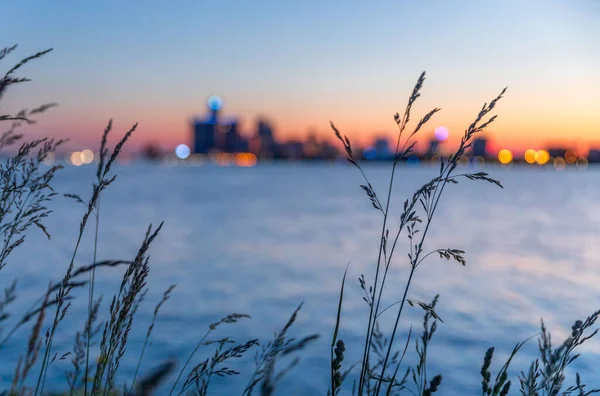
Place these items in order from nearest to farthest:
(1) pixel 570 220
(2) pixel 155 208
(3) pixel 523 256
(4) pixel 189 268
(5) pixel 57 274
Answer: (5) pixel 57 274, (4) pixel 189 268, (3) pixel 523 256, (1) pixel 570 220, (2) pixel 155 208

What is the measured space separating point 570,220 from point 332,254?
25.2 metres

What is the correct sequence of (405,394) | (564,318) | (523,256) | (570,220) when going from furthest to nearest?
(570,220) < (523,256) < (564,318) < (405,394)

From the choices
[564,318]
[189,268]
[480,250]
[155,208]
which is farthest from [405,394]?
[155,208]

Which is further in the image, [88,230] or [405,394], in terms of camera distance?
[88,230]

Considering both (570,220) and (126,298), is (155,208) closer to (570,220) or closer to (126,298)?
(570,220)

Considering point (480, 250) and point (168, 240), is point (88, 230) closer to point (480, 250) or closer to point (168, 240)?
point (168, 240)

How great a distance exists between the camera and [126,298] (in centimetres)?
242

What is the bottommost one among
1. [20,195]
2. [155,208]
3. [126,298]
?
[155,208]

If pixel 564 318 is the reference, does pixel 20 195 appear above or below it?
above

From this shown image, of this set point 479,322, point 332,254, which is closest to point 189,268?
point 332,254

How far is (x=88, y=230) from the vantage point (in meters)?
30.2

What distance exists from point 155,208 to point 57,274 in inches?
1228

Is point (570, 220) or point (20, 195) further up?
point (20, 195)

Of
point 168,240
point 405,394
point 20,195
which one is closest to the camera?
point 20,195
